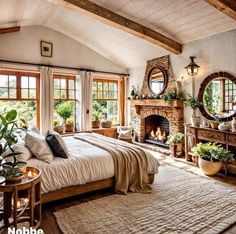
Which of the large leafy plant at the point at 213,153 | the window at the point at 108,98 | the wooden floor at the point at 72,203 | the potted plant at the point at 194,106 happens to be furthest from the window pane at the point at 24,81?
the large leafy plant at the point at 213,153

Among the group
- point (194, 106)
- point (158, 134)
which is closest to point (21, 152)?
point (194, 106)

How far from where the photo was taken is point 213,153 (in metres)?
3.93

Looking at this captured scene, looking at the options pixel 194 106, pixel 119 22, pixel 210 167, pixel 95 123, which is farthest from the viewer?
pixel 95 123

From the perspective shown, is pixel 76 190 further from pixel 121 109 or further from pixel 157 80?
pixel 121 109

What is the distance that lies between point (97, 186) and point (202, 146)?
227 cm

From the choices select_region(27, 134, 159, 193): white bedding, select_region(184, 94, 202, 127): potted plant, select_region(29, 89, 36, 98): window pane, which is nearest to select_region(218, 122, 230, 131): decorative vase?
select_region(184, 94, 202, 127): potted plant

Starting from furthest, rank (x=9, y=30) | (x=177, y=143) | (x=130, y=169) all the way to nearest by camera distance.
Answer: (x=177, y=143)
(x=9, y=30)
(x=130, y=169)

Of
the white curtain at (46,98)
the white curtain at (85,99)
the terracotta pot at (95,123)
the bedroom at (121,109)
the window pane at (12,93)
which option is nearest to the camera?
the bedroom at (121,109)

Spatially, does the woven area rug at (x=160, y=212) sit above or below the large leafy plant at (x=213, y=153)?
below

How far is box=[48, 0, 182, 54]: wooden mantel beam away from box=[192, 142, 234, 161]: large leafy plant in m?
2.45

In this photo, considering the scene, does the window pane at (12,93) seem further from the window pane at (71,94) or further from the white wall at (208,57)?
the white wall at (208,57)

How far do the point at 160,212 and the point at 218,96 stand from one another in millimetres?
2986

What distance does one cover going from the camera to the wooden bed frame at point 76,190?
2.67 meters

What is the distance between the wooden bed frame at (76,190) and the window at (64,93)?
11.0 ft
